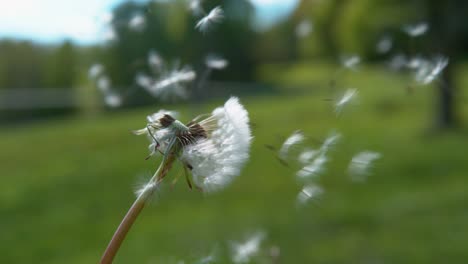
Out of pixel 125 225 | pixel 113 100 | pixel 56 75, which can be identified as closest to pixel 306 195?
pixel 125 225

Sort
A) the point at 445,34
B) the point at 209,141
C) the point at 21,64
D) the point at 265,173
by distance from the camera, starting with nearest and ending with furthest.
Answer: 1. the point at 209,141
2. the point at 265,173
3. the point at 445,34
4. the point at 21,64

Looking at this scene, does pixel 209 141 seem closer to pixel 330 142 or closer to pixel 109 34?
pixel 330 142

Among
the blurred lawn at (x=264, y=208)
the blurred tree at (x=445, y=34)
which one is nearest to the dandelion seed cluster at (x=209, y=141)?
the blurred lawn at (x=264, y=208)

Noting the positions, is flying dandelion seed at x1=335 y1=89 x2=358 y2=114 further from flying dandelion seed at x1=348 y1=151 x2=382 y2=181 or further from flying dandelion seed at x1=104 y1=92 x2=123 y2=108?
flying dandelion seed at x1=104 y1=92 x2=123 y2=108

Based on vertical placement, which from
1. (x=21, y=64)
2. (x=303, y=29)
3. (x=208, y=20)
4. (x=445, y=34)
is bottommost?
(x=21, y=64)

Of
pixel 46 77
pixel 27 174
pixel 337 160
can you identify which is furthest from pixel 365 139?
pixel 46 77

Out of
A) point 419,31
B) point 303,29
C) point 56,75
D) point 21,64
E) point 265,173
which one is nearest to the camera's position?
point 419,31

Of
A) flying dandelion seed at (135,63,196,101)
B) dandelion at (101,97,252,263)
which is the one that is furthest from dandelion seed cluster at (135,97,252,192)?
flying dandelion seed at (135,63,196,101)

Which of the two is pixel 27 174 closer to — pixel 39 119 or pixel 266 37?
pixel 266 37
